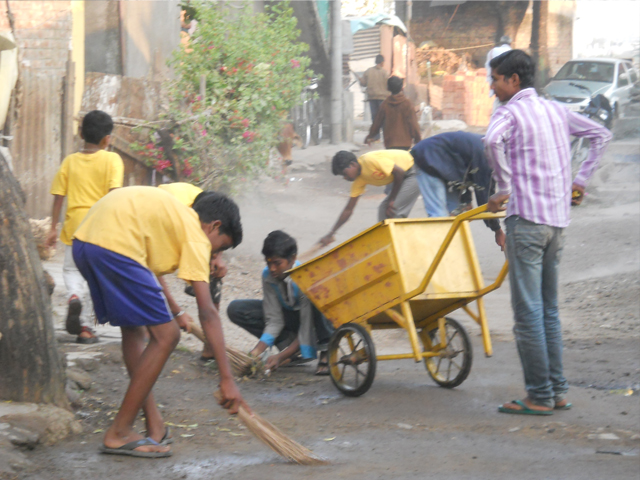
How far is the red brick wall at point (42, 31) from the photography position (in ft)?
27.1

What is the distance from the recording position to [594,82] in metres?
18.1

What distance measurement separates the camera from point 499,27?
25188 millimetres

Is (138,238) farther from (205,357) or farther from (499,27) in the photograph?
(499,27)

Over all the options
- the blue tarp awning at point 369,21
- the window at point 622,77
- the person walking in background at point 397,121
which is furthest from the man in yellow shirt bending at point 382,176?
the blue tarp awning at point 369,21

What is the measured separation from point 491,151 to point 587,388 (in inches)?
66.5

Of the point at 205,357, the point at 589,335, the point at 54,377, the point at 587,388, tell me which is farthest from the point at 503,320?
the point at 54,377

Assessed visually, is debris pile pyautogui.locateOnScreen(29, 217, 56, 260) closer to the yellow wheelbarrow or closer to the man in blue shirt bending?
the man in blue shirt bending

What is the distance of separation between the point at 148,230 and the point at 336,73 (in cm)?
1417

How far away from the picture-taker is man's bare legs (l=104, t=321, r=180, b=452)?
3.14 metres

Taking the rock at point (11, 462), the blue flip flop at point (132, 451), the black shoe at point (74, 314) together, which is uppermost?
the black shoe at point (74, 314)

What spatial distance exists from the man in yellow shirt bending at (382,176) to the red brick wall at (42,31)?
373 cm

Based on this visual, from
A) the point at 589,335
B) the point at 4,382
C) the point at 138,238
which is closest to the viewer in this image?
the point at 138,238

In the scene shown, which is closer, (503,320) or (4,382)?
(4,382)

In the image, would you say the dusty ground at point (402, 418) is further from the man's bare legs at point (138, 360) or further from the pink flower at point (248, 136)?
the pink flower at point (248, 136)
